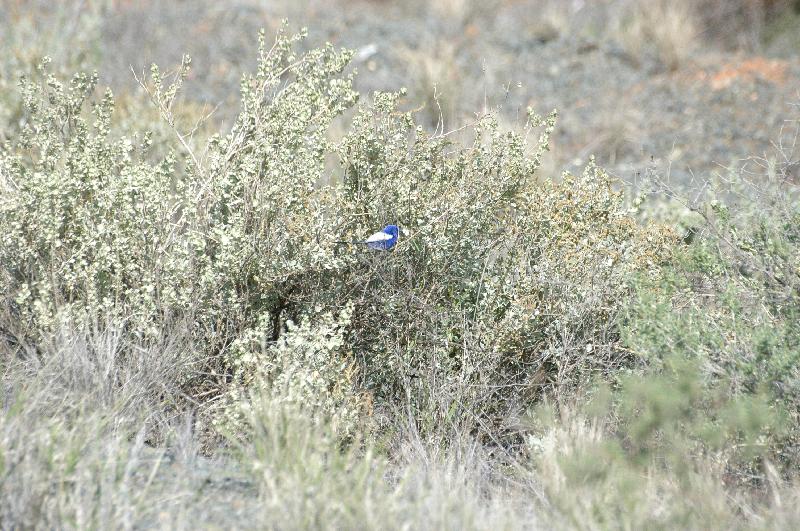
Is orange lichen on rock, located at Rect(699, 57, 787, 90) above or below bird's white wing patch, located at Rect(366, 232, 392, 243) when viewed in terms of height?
below

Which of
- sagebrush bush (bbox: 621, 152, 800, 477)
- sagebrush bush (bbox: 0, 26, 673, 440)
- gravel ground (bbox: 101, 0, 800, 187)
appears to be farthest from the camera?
gravel ground (bbox: 101, 0, 800, 187)

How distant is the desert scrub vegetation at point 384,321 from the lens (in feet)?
9.93

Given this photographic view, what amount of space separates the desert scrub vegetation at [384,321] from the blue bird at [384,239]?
63mm

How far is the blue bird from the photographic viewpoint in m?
3.74

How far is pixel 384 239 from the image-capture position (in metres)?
3.73

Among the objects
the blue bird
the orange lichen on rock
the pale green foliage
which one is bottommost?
the pale green foliage

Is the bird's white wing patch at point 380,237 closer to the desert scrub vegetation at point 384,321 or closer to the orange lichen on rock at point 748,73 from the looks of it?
the desert scrub vegetation at point 384,321

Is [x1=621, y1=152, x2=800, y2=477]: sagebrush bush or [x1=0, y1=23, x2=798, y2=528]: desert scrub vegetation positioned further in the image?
[x1=621, y1=152, x2=800, y2=477]: sagebrush bush

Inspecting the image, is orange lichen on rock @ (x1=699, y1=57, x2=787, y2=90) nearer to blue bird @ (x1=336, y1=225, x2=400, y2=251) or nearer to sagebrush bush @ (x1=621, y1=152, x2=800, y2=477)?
sagebrush bush @ (x1=621, y1=152, x2=800, y2=477)

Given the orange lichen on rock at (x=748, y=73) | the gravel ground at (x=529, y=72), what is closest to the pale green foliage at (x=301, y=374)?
the gravel ground at (x=529, y=72)

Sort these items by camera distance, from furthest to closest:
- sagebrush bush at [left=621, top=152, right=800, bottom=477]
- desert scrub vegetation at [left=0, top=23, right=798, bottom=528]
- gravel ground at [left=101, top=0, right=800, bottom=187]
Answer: gravel ground at [left=101, top=0, right=800, bottom=187], sagebrush bush at [left=621, top=152, right=800, bottom=477], desert scrub vegetation at [left=0, top=23, right=798, bottom=528]

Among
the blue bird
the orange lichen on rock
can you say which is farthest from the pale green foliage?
the orange lichen on rock

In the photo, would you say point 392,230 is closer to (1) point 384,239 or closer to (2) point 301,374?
(1) point 384,239

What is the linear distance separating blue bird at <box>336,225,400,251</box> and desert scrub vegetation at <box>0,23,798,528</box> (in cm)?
6
